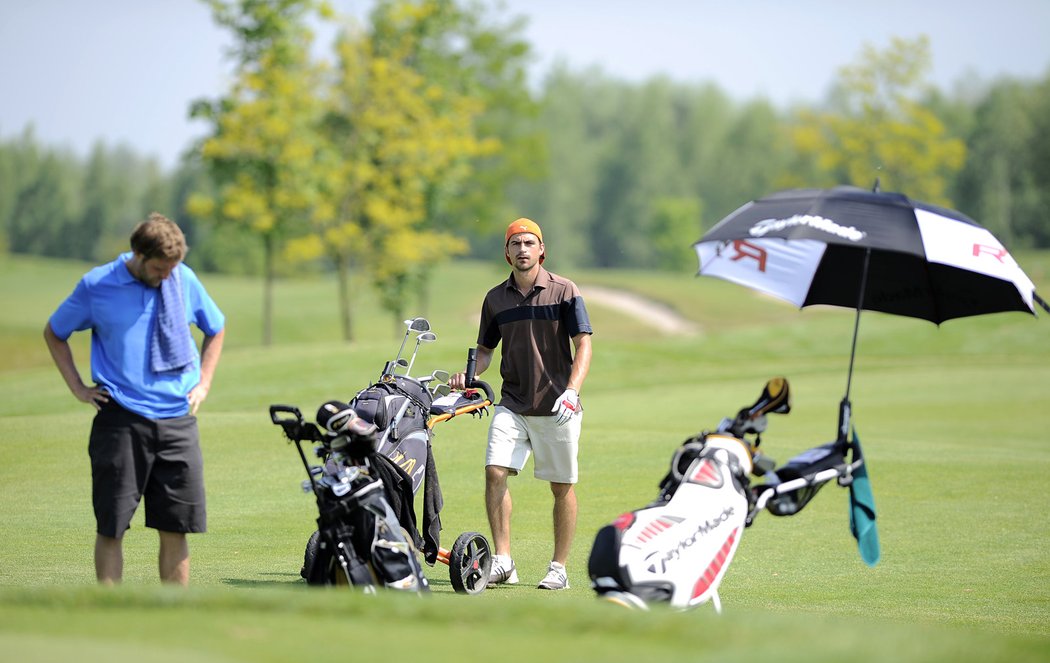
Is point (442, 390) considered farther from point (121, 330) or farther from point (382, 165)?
point (382, 165)

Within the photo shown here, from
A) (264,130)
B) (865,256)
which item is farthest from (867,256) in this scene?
(264,130)

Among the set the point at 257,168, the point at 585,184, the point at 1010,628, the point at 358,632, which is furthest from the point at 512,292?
the point at 585,184

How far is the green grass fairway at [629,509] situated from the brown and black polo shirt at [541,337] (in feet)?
3.89

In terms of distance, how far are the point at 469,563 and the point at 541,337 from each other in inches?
56.0

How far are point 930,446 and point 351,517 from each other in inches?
373

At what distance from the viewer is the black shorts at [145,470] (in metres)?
5.99

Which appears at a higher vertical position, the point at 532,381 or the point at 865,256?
the point at 865,256

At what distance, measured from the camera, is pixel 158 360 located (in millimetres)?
5992

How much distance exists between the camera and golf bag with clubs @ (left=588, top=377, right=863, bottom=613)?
560cm

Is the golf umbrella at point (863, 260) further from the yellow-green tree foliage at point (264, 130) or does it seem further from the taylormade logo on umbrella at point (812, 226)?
the yellow-green tree foliage at point (264, 130)

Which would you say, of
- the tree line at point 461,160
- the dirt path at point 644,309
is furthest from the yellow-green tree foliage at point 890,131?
the dirt path at point 644,309

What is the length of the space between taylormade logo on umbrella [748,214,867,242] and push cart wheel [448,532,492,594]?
253 centimetres

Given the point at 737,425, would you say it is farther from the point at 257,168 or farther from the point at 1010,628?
the point at 257,168

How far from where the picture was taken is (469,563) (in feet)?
24.6
